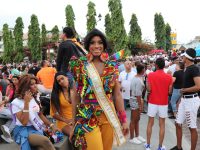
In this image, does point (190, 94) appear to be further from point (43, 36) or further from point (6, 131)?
point (43, 36)

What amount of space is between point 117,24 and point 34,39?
70.3ft

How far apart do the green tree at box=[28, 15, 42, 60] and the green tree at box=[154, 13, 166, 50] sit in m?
25.8

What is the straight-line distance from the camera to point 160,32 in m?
72.4

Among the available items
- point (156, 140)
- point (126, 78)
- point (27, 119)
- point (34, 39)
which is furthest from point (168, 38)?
point (27, 119)

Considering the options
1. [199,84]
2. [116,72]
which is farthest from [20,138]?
[199,84]

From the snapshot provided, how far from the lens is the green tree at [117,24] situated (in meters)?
53.0

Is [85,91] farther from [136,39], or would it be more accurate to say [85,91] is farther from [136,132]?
[136,39]

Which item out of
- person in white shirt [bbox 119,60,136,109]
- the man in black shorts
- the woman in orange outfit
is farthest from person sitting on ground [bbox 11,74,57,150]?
person in white shirt [bbox 119,60,136,109]

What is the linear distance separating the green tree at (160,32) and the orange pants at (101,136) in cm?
7020

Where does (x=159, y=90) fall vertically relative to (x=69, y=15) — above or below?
below

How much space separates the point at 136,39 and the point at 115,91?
64.5 meters

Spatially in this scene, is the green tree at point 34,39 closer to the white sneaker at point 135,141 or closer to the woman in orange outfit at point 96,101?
the white sneaker at point 135,141

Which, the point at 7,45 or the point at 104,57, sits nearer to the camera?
the point at 104,57

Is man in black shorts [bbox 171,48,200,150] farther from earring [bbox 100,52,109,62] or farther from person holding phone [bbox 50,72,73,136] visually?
earring [bbox 100,52,109,62]
